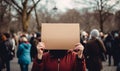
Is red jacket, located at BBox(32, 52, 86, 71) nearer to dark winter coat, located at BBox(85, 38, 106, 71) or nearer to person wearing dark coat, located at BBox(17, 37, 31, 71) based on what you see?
dark winter coat, located at BBox(85, 38, 106, 71)

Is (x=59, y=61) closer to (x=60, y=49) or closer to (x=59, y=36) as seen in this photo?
(x=60, y=49)

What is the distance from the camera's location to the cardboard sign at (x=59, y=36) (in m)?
5.63

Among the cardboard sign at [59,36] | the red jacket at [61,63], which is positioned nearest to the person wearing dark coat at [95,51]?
the red jacket at [61,63]

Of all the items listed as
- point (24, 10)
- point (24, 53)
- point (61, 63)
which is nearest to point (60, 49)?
point (61, 63)

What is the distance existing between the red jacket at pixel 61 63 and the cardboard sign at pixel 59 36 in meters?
0.29

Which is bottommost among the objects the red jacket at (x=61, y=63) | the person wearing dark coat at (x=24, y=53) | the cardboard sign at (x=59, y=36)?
the person wearing dark coat at (x=24, y=53)

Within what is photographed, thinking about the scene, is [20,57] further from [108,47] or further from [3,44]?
[108,47]

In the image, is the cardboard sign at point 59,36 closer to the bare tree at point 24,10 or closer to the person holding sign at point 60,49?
the person holding sign at point 60,49

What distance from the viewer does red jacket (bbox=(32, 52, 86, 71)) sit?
591cm

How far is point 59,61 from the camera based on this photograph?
5.90 meters

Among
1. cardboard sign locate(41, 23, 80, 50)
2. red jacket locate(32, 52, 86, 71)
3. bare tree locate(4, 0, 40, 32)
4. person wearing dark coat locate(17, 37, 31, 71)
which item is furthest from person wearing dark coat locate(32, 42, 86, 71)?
bare tree locate(4, 0, 40, 32)

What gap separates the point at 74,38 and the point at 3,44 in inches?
525

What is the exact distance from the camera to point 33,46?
20.6 m

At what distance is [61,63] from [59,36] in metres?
0.41
